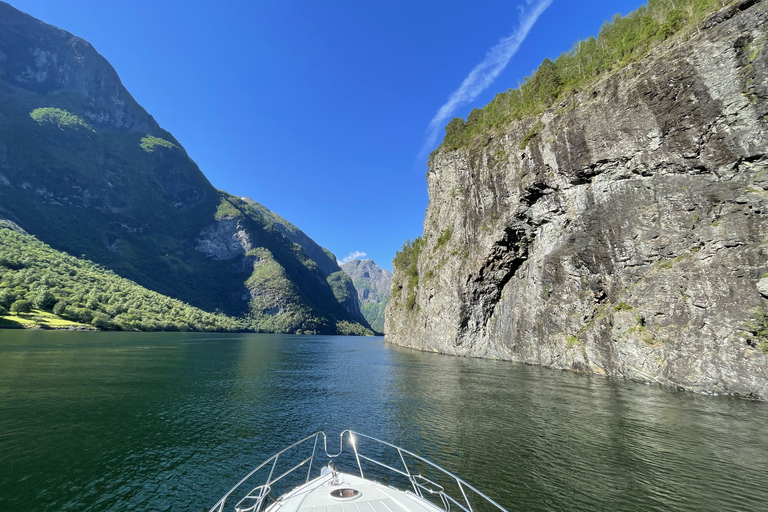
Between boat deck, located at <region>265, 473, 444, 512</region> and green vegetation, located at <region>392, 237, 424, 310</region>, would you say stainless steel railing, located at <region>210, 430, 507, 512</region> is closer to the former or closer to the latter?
boat deck, located at <region>265, 473, 444, 512</region>

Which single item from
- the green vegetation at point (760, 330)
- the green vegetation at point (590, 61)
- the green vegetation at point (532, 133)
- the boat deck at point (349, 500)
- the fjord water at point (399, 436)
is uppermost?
the green vegetation at point (590, 61)

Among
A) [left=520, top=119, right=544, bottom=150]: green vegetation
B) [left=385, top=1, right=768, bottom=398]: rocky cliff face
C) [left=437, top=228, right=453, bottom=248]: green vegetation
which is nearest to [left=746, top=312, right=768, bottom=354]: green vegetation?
[left=385, top=1, right=768, bottom=398]: rocky cliff face

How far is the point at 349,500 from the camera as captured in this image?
A: 24.9 ft

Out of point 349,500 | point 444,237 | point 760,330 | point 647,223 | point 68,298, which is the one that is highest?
point 444,237

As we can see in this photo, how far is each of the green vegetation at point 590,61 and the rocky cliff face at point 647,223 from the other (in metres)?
2.37

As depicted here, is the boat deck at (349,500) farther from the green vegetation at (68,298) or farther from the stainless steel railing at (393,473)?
the green vegetation at (68,298)

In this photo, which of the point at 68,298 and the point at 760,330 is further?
the point at 68,298

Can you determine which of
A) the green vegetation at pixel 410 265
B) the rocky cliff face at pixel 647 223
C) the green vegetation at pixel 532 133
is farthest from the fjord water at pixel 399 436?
the green vegetation at pixel 410 265

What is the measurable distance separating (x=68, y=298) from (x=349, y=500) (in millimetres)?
132893

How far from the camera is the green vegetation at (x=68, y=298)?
8644 cm

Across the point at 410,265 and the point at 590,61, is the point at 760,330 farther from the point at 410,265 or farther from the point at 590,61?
the point at 410,265

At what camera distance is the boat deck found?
7188 mm

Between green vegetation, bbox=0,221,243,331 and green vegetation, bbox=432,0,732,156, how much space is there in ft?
383

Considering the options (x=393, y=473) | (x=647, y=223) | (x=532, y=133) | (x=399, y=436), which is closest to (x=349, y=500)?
(x=393, y=473)
